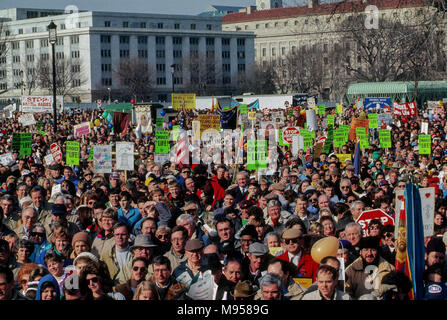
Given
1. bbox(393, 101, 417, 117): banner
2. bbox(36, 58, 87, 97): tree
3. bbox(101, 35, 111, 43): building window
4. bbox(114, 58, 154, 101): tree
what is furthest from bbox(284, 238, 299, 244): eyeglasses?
bbox(101, 35, 111, 43): building window

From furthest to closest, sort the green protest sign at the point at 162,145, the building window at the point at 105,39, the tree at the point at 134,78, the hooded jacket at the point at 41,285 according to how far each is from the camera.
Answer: the building window at the point at 105,39
the tree at the point at 134,78
the green protest sign at the point at 162,145
the hooded jacket at the point at 41,285

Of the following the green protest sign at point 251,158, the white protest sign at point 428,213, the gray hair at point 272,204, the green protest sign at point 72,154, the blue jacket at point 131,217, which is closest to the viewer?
the white protest sign at point 428,213

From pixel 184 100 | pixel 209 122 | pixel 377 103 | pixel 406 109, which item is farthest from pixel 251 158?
pixel 377 103

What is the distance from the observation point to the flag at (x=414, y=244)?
7289 mm

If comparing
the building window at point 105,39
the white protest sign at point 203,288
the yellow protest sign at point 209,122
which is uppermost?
the building window at point 105,39

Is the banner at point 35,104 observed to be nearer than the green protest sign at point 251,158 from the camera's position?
No

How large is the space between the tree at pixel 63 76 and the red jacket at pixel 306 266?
9760 centimetres

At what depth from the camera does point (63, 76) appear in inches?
4190

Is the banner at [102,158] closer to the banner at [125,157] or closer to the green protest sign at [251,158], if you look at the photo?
the banner at [125,157]

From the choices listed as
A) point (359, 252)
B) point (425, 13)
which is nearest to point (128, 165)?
point (425, 13)

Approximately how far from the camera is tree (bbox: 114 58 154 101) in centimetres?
11444

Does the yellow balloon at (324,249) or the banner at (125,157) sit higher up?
the banner at (125,157)

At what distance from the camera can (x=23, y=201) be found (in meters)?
12.2

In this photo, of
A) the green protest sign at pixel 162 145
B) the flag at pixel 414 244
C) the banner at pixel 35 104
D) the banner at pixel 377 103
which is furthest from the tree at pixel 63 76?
the flag at pixel 414 244
